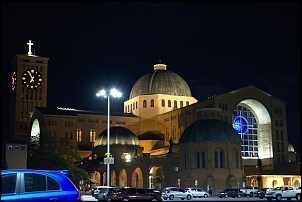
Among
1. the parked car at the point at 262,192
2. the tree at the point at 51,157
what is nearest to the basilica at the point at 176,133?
the tree at the point at 51,157

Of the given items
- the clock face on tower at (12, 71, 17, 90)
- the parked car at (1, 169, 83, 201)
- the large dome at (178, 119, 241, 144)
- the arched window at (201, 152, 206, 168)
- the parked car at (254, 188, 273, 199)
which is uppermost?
the clock face on tower at (12, 71, 17, 90)

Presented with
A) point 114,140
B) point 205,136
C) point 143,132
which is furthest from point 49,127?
point 205,136

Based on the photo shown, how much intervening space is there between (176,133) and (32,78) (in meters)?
42.2

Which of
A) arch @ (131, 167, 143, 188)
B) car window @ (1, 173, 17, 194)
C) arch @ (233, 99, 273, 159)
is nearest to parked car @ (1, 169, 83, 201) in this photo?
car window @ (1, 173, 17, 194)

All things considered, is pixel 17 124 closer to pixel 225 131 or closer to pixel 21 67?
pixel 21 67

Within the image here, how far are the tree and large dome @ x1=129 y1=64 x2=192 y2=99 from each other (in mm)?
42826

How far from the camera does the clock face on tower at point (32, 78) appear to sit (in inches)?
4862

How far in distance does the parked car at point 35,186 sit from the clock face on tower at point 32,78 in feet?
372

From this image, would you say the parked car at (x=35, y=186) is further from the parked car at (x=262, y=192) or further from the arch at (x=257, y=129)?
the arch at (x=257, y=129)

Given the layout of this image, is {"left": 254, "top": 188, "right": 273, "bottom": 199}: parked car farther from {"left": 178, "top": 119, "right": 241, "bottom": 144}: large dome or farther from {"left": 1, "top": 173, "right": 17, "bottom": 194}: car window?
{"left": 1, "top": 173, "right": 17, "bottom": 194}: car window

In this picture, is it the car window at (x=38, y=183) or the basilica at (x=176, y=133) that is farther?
the basilica at (x=176, y=133)

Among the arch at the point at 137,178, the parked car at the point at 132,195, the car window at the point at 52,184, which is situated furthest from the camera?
the arch at the point at 137,178

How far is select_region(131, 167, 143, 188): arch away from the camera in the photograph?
9006 centimetres

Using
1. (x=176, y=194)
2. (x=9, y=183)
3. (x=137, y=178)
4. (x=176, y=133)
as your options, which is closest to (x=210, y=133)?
(x=137, y=178)
